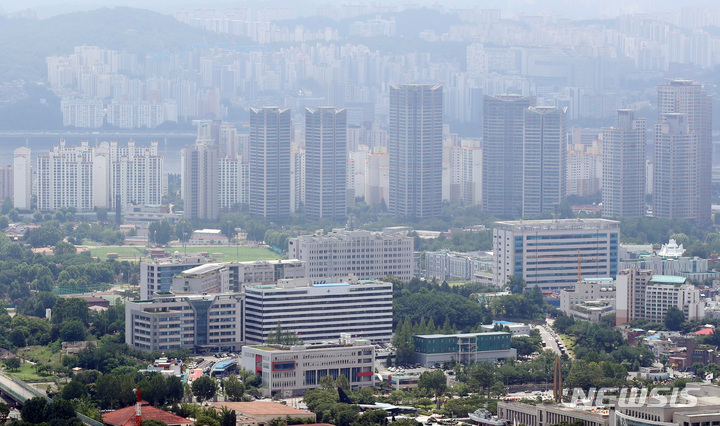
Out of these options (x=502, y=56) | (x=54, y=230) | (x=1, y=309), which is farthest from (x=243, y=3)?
(x=1, y=309)

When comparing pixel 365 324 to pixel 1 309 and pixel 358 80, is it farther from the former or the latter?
pixel 358 80

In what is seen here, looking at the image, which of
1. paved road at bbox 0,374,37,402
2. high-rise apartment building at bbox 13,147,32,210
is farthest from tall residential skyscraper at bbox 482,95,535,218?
paved road at bbox 0,374,37,402

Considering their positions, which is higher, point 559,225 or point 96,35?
point 96,35

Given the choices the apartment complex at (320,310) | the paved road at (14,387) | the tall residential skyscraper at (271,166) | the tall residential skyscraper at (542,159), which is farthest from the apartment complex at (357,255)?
the tall residential skyscraper at (542,159)

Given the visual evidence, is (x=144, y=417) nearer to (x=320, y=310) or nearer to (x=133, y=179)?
(x=320, y=310)

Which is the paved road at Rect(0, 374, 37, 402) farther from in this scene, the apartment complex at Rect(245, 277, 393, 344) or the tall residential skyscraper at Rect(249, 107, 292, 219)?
the tall residential skyscraper at Rect(249, 107, 292, 219)

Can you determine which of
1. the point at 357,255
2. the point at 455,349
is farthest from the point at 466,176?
the point at 455,349

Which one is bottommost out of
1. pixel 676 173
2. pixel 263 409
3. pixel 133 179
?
pixel 263 409
